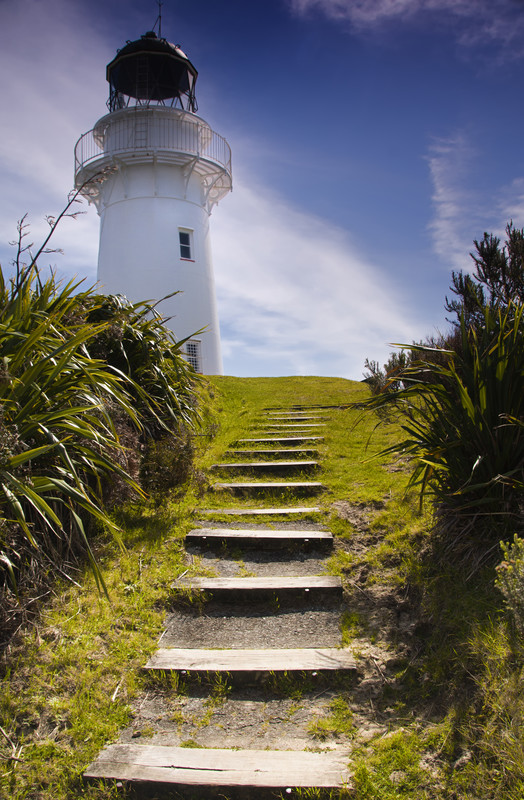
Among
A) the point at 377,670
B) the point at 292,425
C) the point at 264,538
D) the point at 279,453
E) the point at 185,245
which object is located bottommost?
the point at 377,670

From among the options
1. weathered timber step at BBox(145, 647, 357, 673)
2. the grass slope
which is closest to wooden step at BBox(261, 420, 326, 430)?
the grass slope

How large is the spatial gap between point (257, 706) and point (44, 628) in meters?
1.29

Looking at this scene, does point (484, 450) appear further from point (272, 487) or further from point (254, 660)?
point (272, 487)

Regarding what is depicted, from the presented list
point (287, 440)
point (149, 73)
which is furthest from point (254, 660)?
point (149, 73)

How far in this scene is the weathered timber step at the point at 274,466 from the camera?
6062mm

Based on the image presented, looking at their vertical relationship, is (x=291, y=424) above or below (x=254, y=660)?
above

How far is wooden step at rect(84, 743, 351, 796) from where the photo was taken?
225 centimetres

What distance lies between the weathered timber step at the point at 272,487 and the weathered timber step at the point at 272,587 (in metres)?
1.72

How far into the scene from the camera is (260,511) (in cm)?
498

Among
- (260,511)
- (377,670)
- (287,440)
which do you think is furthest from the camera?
(287,440)

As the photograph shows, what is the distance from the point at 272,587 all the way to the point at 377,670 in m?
0.95

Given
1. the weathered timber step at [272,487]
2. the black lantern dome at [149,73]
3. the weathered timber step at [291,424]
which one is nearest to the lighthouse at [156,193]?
the black lantern dome at [149,73]

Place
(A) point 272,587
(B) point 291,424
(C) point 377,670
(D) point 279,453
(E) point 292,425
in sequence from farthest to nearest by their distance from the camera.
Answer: (B) point 291,424
(E) point 292,425
(D) point 279,453
(A) point 272,587
(C) point 377,670

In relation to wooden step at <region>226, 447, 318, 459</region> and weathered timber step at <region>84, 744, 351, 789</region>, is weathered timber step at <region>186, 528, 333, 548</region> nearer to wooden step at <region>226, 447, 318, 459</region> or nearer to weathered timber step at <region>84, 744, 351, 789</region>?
weathered timber step at <region>84, 744, 351, 789</region>
